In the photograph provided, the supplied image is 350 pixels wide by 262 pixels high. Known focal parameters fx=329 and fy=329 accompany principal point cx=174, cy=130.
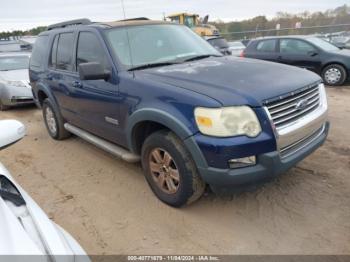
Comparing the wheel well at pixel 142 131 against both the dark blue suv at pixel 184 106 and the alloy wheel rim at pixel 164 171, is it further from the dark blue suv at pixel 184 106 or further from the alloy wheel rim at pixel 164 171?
the alloy wheel rim at pixel 164 171

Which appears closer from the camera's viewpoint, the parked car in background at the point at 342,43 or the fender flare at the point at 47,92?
the fender flare at the point at 47,92

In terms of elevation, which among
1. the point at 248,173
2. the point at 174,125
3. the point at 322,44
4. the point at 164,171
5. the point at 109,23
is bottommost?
the point at 164,171

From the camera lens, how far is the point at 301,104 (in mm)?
3164

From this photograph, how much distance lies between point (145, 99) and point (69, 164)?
2.15m

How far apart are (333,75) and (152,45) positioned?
734cm

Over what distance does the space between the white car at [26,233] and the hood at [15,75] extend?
740 cm

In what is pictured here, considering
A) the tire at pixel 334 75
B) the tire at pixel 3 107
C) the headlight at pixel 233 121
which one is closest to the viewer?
the headlight at pixel 233 121

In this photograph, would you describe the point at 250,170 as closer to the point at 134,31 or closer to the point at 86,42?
the point at 134,31

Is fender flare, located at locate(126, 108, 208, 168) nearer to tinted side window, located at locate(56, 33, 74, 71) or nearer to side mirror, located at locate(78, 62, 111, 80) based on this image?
side mirror, located at locate(78, 62, 111, 80)

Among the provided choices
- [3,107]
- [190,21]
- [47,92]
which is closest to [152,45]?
[47,92]

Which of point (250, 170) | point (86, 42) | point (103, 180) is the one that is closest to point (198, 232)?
point (250, 170)

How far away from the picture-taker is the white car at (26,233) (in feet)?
4.74

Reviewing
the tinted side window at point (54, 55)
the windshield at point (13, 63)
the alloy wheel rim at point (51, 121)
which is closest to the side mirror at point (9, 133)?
the tinted side window at point (54, 55)

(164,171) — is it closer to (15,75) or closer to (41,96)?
(41,96)
